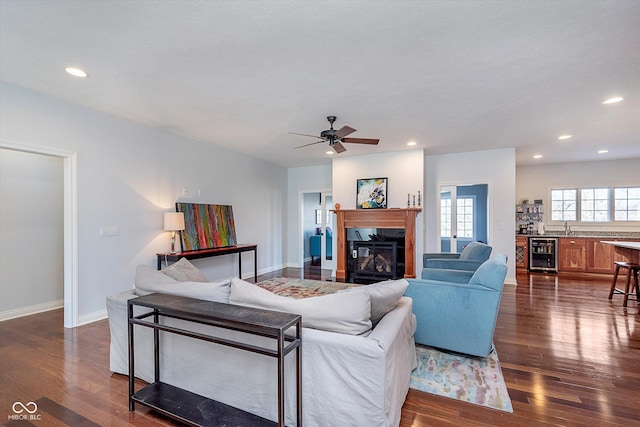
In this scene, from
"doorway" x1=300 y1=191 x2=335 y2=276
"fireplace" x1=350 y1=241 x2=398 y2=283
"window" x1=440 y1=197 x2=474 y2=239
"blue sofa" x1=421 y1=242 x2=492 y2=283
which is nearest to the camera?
"blue sofa" x1=421 y1=242 x2=492 y2=283

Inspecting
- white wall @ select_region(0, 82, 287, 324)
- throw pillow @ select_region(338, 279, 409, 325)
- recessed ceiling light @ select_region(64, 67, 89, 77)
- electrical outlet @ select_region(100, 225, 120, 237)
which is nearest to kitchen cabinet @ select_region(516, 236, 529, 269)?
throw pillow @ select_region(338, 279, 409, 325)

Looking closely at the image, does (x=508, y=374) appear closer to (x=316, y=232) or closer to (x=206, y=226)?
(x=206, y=226)

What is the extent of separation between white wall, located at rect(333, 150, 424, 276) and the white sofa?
399cm

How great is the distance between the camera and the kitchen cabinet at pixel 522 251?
23.5 ft

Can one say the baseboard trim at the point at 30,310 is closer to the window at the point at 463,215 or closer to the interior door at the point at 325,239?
the interior door at the point at 325,239

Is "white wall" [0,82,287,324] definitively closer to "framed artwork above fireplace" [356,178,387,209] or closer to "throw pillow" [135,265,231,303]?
"throw pillow" [135,265,231,303]

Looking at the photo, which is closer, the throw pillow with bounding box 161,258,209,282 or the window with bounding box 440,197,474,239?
the throw pillow with bounding box 161,258,209,282

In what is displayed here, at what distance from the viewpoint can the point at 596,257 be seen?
6570 mm

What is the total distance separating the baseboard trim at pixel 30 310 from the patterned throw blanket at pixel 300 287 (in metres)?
3.01

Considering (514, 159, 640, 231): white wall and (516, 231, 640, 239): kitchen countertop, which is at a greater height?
(514, 159, 640, 231): white wall

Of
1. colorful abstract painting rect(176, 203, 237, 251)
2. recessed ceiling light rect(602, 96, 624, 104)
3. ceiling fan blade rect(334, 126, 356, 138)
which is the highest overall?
recessed ceiling light rect(602, 96, 624, 104)

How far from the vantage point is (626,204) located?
6.98 metres

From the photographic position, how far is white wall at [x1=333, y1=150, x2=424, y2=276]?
19.3ft

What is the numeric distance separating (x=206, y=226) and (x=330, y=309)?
4152 mm
